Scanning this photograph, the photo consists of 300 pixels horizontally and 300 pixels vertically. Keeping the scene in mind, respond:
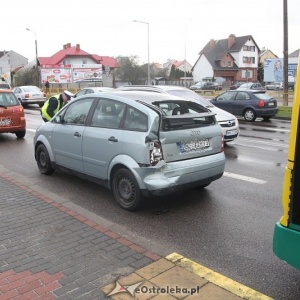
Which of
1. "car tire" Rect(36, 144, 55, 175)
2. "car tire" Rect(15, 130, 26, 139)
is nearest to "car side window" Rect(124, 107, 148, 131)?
"car tire" Rect(36, 144, 55, 175)

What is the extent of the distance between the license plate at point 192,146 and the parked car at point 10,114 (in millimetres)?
8118

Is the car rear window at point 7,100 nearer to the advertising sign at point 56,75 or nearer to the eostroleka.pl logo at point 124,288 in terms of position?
the eostroleka.pl logo at point 124,288

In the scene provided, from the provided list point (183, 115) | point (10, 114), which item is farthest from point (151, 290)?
point (10, 114)

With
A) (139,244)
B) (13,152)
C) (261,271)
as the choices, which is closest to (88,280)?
(139,244)

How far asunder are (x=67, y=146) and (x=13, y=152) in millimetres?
4184

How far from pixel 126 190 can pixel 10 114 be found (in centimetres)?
774

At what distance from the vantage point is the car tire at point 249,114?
1756cm

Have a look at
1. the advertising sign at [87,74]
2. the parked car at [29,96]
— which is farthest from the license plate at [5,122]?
the advertising sign at [87,74]

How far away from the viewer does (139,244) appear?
13.7 feet

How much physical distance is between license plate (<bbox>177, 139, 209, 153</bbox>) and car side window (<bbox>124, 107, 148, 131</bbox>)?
0.53 m

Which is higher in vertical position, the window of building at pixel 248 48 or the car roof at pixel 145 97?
the window of building at pixel 248 48

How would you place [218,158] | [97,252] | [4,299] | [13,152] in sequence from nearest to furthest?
[4,299] < [97,252] < [218,158] < [13,152]

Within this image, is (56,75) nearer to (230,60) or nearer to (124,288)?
(230,60)

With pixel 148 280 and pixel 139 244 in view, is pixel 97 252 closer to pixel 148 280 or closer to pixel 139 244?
pixel 139 244
